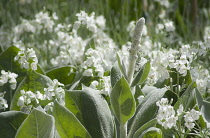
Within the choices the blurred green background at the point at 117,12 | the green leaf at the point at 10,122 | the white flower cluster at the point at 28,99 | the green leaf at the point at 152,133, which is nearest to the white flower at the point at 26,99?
the white flower cluster at the point at 28,99

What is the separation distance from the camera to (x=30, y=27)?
2.61 m

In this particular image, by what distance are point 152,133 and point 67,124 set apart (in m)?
0.29

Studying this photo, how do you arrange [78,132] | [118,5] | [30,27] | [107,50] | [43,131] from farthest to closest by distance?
1. [118,5]
2. [30,27]
3. [107,50]
4. [78,132]
5. [43,131]

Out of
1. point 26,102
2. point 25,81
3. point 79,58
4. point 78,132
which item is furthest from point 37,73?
point 79,58

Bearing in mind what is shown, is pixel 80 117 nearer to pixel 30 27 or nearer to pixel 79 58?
pixel 79 58

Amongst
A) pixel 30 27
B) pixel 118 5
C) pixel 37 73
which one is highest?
pixel 118 5

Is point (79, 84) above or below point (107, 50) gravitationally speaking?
below

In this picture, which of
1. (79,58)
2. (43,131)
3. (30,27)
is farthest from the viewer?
(30,27)

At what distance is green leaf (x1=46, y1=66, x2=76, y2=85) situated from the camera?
189 centimetres

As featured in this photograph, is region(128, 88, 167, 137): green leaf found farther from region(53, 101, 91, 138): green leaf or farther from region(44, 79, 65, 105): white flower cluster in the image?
region(44, 79, 65, 105): white flower cluster

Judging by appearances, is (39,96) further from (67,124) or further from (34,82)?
(67,124)

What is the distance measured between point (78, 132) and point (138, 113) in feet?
0.85

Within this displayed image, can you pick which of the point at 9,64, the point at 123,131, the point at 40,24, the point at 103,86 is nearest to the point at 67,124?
the point at 123,131

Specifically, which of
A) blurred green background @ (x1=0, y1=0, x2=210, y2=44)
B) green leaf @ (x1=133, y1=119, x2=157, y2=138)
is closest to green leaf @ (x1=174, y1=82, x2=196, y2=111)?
green leaf @ (x1=133, y1=119, x2=157, y2=138)
